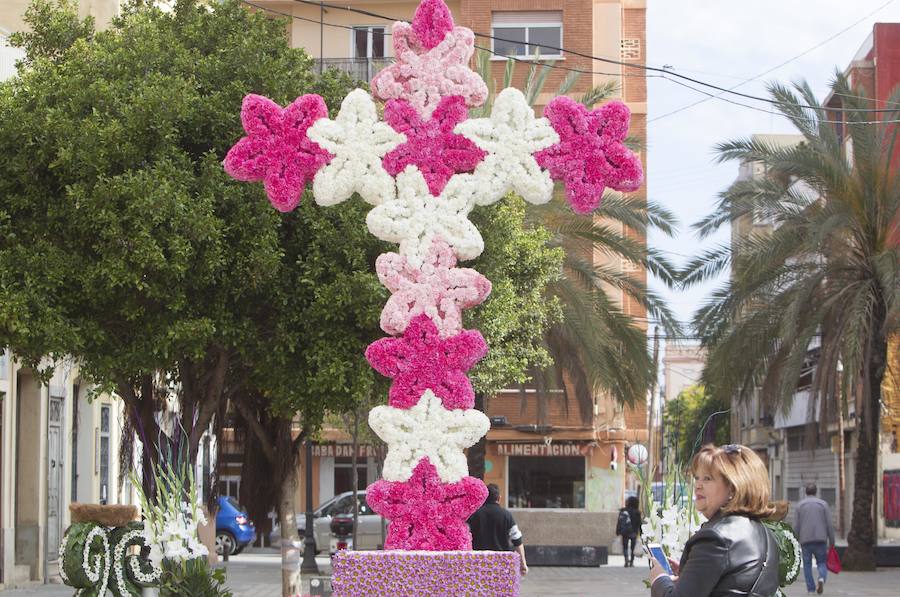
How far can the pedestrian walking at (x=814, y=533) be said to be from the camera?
900 inches

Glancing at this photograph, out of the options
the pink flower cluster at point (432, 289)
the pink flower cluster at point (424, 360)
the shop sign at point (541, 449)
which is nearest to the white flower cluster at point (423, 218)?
the pink flower cluster at point (432, 289)

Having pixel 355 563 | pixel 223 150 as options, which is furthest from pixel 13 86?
pixel 355 563

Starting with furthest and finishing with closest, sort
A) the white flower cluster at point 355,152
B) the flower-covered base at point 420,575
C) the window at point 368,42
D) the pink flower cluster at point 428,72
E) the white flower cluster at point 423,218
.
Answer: the window at point 368,42, the pink flower cluster at point 428,72, the white flower cluster at point 355,152, the white flower cluster at point 423,218, the flower-covered base at point 420,575

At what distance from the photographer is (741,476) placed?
5137mm

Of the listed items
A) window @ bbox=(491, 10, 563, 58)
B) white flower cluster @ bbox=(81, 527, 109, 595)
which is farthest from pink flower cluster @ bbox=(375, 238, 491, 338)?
window @ bbox=(491, 10, 563, 58)

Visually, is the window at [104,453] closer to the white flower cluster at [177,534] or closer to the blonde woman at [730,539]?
the white flower cluster at [177,534]

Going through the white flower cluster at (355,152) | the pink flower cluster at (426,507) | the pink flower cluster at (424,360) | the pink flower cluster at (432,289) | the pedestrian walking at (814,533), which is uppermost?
the white flower cluster at (355,152)

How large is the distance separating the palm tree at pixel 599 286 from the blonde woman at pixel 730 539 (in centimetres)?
1997

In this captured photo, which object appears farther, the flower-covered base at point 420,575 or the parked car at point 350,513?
the parked car at point 350,513

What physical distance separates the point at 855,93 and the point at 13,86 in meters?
15.7

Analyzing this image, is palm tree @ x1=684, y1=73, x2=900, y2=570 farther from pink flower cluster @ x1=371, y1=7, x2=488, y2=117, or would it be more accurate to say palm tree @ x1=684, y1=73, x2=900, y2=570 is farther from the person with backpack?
pink flower cluster @ x1=371, y1=7, x2=488, y2=117

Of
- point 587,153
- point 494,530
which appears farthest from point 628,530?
point 587,153

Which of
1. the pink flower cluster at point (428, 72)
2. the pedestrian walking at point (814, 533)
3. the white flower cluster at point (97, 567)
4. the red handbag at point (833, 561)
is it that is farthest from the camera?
the pedestrian walking at point (814, 533)

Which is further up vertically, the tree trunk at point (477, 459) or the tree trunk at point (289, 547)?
the tree trunk at point (477, 459)
